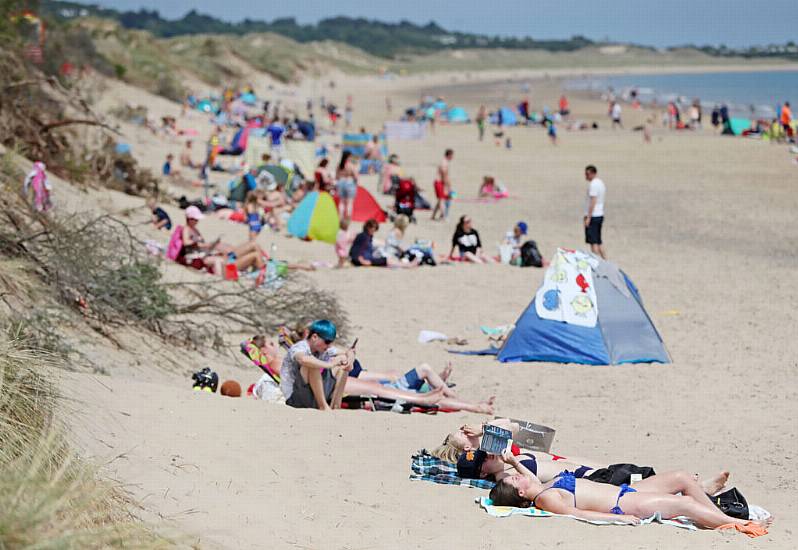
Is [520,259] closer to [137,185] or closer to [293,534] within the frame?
[137,185]

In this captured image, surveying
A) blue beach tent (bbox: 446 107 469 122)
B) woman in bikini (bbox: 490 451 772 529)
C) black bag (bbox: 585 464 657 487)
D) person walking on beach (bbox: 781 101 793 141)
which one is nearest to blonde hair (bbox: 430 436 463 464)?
woman in bikini (bbox: 490 451 772 529)

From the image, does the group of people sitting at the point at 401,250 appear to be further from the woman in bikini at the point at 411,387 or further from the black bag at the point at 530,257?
the woman in bikini at the point at 411,387

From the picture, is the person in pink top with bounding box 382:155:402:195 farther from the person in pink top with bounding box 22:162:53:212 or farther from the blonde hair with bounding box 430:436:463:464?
the blonde hair with bounding box 430:436:463:464

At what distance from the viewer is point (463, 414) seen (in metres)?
7.72

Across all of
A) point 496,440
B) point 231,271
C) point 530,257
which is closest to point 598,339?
point 496,440

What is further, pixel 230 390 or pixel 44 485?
pixel 230 390

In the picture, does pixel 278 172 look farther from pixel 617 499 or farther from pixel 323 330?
pixel 617 499

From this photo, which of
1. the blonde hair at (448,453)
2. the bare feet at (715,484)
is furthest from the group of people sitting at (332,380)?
the bare feet at (715,484)

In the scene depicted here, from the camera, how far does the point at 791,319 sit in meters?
10.7

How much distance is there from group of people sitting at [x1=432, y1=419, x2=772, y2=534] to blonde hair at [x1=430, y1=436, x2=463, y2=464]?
0.31 metres

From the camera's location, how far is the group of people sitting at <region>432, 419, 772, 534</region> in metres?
5.33

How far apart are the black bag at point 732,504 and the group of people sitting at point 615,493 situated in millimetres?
32

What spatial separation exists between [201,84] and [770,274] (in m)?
43.2

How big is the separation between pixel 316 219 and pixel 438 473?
947 centimetres
